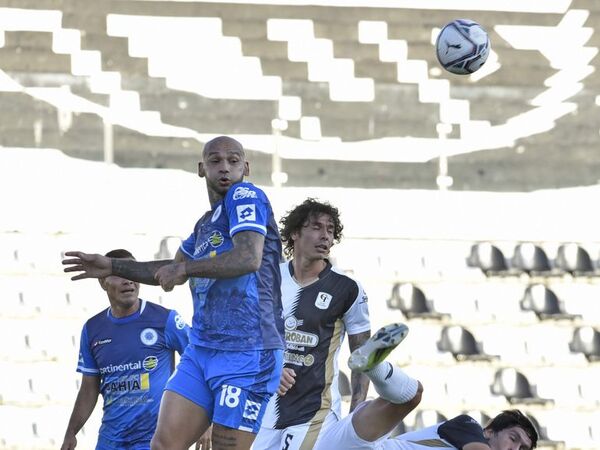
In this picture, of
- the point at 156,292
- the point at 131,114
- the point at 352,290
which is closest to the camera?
the point at 352,290

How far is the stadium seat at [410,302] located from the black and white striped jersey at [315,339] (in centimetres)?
612

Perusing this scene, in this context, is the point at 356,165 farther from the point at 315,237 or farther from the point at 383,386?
the point at 383,386

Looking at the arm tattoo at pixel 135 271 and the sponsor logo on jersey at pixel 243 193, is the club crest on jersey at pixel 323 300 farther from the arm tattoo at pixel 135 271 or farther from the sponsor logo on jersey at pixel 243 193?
the sponsor logo on jersey at pixel 243 193

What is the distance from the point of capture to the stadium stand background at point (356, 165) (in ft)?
40.3

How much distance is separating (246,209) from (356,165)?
841 centimetres

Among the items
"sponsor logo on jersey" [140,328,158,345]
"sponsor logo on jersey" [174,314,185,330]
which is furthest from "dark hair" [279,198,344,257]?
"sponsor logo on jersey" [140,328,158,345]

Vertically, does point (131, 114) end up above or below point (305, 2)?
below

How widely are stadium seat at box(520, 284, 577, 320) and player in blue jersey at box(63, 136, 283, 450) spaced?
8048mm

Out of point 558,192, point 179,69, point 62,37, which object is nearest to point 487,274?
point 558,192

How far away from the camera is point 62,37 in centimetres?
1328

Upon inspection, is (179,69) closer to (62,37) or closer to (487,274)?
(62,37)

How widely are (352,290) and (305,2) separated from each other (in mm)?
7761

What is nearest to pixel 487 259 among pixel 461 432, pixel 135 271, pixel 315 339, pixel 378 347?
pixel 315 339

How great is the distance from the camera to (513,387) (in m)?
12.2
